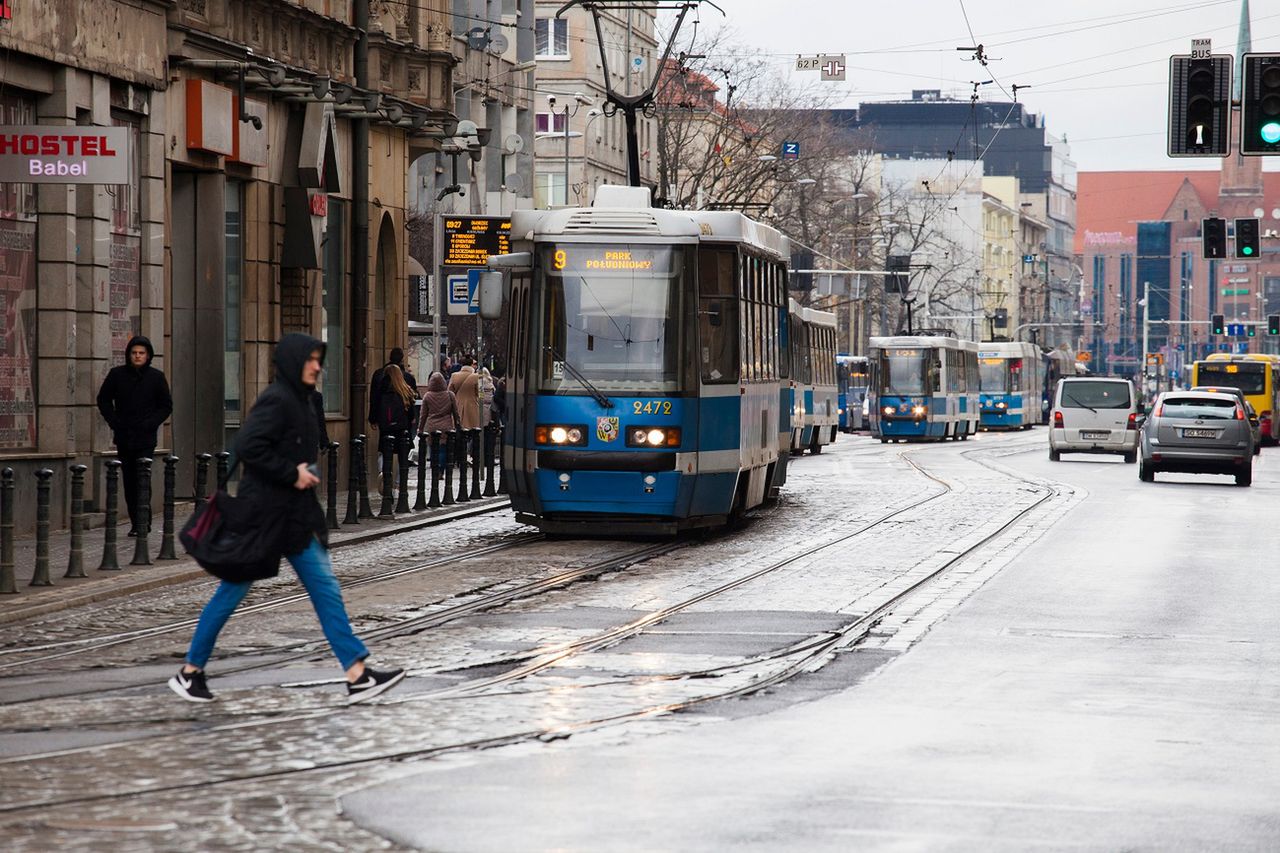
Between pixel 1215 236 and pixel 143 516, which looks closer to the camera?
pixel 143 516

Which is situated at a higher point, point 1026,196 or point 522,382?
point 1026,196

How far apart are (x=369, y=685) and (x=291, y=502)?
91cm

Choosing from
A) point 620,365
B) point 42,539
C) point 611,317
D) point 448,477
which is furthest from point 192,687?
point 448,477

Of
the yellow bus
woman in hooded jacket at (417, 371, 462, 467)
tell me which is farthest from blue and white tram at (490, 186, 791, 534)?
the yellow bus

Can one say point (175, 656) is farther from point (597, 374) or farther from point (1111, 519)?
point (1111, 519)

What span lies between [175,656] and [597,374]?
9.22m

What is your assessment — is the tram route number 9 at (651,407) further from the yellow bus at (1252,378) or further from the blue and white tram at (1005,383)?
the blue and white tram at (1005,383)

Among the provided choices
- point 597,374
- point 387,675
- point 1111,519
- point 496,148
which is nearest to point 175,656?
point 387,675

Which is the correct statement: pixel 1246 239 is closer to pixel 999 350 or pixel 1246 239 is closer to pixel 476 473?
pixel 476 473

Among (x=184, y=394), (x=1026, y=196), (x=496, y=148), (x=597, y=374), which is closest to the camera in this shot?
(x=597, y=374)

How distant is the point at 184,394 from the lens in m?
26.6

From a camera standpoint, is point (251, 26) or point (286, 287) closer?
point (251, 26)

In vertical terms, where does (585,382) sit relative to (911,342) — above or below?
below

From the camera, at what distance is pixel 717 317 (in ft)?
71.5
